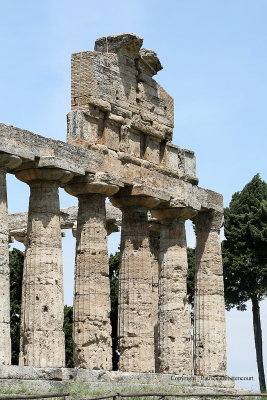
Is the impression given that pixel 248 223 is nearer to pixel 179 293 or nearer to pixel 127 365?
pixel 179 293

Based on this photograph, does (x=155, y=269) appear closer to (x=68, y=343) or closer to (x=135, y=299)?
(x=135, y=299)

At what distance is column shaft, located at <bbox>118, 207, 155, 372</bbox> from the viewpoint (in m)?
32.4

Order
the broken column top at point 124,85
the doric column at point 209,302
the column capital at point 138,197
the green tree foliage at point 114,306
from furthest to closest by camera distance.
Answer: the green tree foliage at point 114,306, the doric column at point 209,302, the column capital at point 138,197, the broken column top at point 124,85

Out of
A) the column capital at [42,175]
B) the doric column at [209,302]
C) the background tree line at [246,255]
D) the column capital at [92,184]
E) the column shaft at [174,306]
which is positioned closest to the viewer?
the column capital at [42,175]

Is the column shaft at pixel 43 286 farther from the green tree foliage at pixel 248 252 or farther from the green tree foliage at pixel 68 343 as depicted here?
the green tree foliage at pixel 248 252

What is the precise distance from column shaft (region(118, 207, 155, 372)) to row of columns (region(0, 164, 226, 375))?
4 cm

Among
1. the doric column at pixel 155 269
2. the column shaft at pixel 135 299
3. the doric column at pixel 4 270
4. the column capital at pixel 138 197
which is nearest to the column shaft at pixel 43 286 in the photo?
the doric column at pixel 4 270

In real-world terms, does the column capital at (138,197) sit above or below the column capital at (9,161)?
above

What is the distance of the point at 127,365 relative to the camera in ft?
106

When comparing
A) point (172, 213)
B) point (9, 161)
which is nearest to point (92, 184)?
point (9, 161)

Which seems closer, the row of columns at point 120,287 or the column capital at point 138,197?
the row of columns at point 120,287

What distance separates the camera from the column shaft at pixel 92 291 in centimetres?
3033

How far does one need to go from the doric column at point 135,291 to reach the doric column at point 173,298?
1.68m

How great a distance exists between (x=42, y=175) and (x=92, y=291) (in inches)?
168
